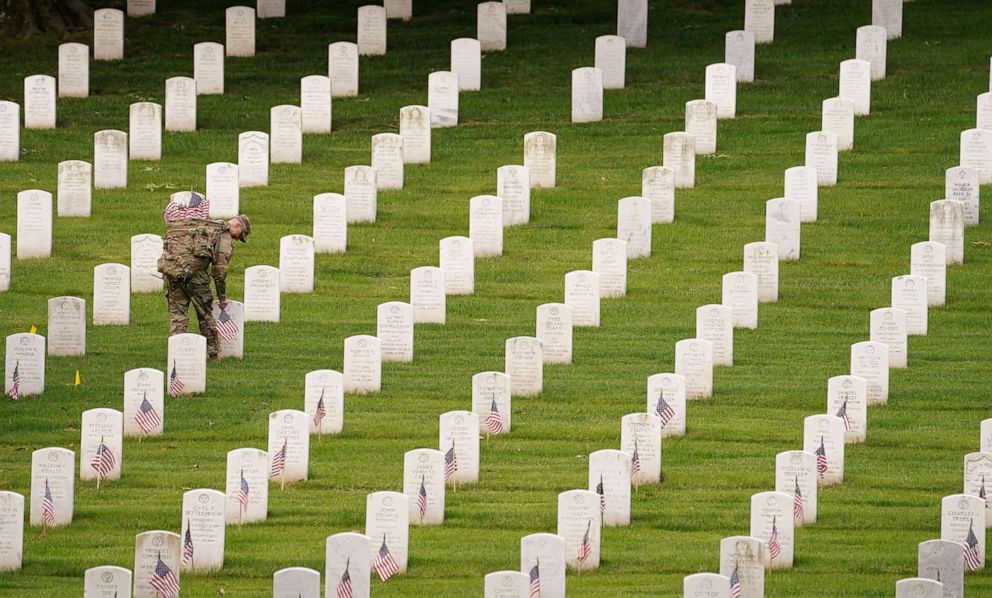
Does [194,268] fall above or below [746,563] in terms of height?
above

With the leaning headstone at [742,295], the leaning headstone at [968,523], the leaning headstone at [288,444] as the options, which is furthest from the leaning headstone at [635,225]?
the leaning headstone at [968,523]

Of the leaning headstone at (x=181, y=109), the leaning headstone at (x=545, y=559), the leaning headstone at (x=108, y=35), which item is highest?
the leaning headstone at (x=108, y=35)

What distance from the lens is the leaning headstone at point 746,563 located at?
42.1 ft

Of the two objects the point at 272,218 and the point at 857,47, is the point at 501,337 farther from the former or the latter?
the point at 857,47

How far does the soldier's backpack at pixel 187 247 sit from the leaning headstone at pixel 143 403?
2.19 meters

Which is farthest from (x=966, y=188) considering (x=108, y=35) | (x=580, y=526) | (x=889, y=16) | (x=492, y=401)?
(x=108, y=35)

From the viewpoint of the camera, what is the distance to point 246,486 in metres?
14.9

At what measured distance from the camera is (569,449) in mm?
16844

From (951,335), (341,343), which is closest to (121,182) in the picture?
(341,343)

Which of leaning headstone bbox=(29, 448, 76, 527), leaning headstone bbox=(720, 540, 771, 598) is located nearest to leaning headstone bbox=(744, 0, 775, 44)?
leaning headstone bbox=(29, 448, 76, 527)

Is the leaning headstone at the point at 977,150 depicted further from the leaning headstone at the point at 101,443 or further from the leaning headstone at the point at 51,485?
the leaning headstone at the point at 51,485

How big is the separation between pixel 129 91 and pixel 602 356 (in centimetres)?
1278

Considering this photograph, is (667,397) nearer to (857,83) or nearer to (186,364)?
(186,364)

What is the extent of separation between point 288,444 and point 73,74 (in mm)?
15481
